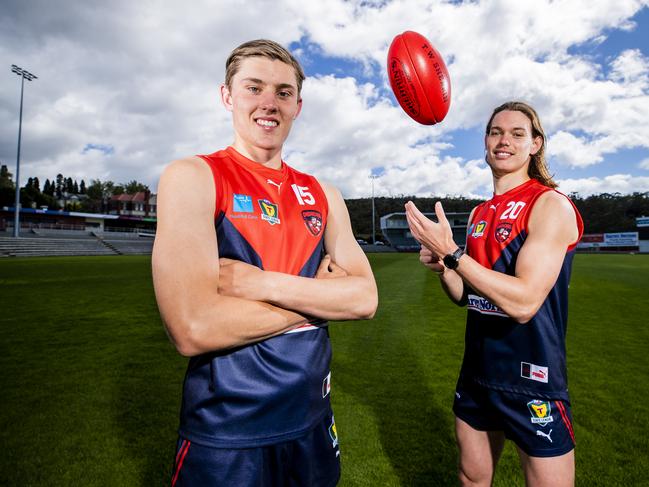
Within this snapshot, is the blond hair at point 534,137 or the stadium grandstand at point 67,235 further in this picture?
the stadium grandstand at point 67,235

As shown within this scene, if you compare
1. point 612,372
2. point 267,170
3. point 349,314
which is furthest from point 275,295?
point 612,372

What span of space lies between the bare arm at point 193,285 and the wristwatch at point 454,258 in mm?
1025

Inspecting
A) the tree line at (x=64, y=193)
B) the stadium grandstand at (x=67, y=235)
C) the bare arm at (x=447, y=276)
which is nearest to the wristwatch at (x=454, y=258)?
the bare arm at (x=447, y=276)

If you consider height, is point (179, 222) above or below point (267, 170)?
below

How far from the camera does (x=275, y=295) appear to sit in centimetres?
159

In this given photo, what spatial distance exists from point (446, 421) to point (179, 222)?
4.06m

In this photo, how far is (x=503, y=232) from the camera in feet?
8.01

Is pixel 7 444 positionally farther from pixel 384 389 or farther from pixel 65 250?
pixel 65 250

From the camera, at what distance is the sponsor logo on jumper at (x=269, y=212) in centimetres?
176

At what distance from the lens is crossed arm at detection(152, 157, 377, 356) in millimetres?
1523

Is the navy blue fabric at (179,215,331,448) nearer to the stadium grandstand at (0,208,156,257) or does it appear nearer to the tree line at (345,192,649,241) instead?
the stadium grandstand at (0,208,156,257)

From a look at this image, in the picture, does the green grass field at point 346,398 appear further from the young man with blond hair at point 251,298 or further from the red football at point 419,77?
the red football at point 419,77

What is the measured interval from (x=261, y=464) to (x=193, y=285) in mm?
749

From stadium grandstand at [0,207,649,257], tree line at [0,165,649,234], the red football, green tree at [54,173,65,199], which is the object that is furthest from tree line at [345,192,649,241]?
the red football
